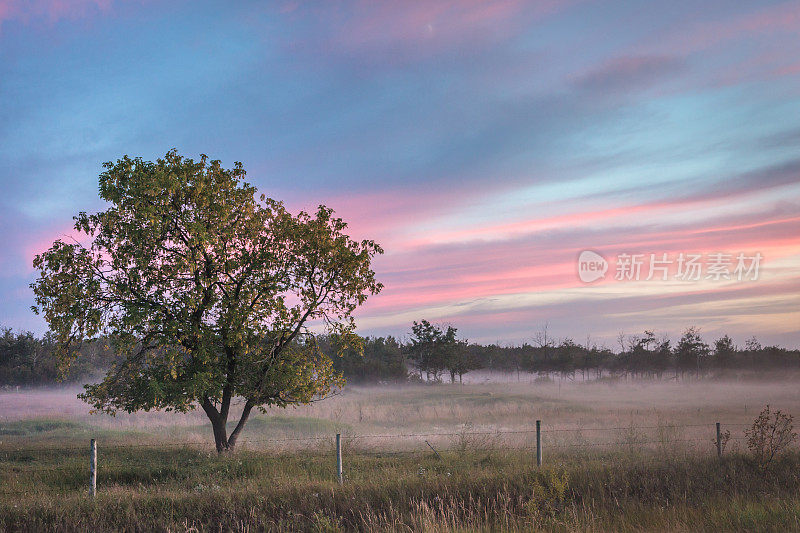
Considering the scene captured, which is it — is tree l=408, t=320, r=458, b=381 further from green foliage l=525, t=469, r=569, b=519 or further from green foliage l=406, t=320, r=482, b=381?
green foliage l=525, t=469, r=569, b=519

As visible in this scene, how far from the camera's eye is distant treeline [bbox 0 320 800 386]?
7269 cm

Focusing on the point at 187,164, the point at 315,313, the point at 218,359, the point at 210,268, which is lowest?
the point at 218,359

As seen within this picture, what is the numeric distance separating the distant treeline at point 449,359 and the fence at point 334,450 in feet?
167

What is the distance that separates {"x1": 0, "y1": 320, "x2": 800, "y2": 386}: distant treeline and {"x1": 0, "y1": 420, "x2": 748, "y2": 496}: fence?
51.0 meters

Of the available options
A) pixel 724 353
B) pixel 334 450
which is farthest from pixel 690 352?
pixel 334 450

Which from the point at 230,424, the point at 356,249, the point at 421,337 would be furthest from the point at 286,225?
the point at 421,337

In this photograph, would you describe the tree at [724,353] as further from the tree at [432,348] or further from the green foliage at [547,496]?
the green foliage at [547,496]

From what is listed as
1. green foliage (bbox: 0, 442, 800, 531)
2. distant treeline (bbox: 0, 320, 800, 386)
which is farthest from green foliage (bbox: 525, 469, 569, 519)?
distant treeline (bbox: 0, 320, 800, 386)

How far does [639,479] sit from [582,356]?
8979cm

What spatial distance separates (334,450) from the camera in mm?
21109

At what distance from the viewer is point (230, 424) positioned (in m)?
37.3

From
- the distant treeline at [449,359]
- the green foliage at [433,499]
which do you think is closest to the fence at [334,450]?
the green foliage at [433,499]

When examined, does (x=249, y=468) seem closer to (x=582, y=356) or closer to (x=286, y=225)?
(x=286, y=225)

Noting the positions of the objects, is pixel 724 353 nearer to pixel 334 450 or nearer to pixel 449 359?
pixel 449 359
